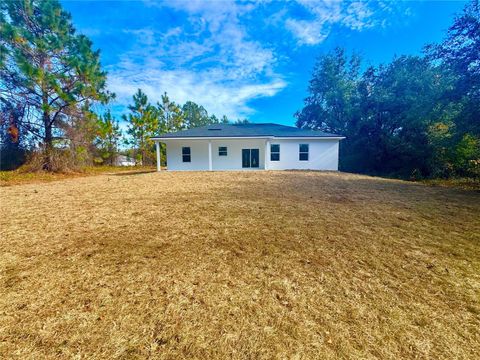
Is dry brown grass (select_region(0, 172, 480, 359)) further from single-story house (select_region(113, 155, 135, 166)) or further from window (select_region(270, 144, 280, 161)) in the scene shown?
single-story house (select_region(113, 155, 135, 166))

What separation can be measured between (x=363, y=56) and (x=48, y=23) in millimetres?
26523

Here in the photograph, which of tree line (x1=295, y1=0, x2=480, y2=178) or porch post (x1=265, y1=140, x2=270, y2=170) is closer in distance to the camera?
tree line (x1=295, y1=0, x2=480, y2=178)

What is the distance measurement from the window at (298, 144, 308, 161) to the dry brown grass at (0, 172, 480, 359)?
459 inches

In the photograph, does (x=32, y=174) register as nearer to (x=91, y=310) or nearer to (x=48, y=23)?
(x=48, y=23)

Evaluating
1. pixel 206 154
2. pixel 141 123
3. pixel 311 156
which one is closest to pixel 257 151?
pixel 206 154

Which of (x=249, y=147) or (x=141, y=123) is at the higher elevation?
(x=141, y=123)

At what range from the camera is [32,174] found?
1064cm

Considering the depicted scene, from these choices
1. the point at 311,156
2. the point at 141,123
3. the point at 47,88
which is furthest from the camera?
the point at 141,123

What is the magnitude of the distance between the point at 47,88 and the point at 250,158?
492 inches

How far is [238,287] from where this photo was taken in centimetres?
206

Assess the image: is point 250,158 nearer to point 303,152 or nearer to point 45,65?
point 303,152

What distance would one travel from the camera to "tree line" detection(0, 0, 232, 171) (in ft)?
32.7

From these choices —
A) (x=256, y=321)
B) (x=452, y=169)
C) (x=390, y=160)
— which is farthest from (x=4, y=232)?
(x=390, y=160)

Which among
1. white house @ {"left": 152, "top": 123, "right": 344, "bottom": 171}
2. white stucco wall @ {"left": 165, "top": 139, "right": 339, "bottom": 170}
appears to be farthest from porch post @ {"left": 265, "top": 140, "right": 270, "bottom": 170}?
white stucco wall @ {"left": 165, "top": 139, "right": 339, "bottom": 170}
